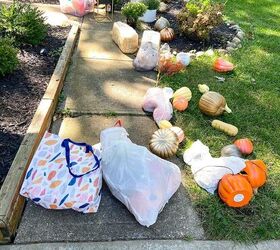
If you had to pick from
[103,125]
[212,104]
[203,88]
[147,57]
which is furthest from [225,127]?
[147,57]

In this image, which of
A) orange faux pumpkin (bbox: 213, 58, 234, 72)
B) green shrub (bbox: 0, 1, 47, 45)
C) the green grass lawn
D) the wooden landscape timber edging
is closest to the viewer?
the wooden landscape timber edging

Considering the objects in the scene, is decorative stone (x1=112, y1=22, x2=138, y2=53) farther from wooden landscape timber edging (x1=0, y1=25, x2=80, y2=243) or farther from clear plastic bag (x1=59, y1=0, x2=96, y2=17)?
wooden landscape timber edging (x1=0, y1=25, x2=80, y2=243)

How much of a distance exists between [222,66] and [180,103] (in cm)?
124

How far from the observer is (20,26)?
4219 mm

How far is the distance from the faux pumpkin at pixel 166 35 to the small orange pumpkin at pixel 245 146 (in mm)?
2630

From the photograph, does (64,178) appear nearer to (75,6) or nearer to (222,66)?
(222,66)

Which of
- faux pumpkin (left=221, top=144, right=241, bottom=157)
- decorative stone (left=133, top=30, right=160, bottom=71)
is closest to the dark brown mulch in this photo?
decorative stone (left=133, top=30, right=160, bottom=71)

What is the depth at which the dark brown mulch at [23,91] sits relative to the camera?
2932 mm

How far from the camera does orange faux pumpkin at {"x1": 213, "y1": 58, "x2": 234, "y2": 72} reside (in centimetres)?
459

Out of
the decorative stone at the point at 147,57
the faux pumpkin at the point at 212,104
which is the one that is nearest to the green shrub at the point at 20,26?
the decorative stone at the point at 147,57

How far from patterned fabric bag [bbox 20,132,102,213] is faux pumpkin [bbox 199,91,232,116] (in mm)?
1536

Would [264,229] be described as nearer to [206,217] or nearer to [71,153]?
[206,217]

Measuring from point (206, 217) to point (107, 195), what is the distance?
84 cm

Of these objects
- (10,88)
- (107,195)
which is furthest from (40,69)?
(107,195)
